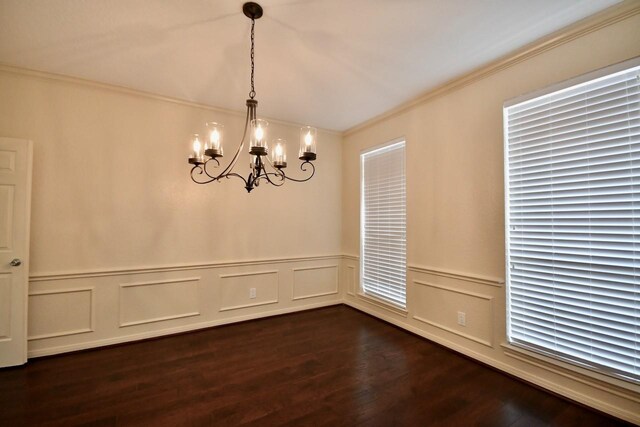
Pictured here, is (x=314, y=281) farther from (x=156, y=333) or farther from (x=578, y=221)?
(x=578, y=221)

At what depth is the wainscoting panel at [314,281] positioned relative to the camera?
166 inches

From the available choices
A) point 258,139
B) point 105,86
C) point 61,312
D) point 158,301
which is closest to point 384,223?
point 258,139

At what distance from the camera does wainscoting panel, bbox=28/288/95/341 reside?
274 centimetres

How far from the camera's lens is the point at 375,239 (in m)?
4.03

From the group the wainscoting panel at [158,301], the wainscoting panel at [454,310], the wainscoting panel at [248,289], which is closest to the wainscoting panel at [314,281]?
the wainscoting panel at [248,289]

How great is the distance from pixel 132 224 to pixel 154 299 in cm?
91

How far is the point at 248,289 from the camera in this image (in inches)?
151

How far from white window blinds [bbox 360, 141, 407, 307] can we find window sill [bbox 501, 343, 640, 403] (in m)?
1.31

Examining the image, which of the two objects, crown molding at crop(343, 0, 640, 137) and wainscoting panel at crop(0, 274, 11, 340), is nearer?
crown molding at crop(343, 0, 640, 137)

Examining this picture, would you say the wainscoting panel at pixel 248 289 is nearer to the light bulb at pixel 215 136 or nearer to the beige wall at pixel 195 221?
the beige wall at pixel 195 221

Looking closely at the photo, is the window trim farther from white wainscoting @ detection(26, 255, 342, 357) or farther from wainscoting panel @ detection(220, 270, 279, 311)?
wainscoting panel @ detection(220, 270, 279, 311)

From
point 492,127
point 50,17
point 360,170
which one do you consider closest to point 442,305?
point 492,127

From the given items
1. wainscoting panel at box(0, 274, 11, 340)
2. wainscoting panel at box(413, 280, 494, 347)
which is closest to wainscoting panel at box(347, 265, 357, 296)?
wainscoting panel at box(413, 280, 494, 347)

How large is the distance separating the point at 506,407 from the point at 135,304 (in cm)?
367
